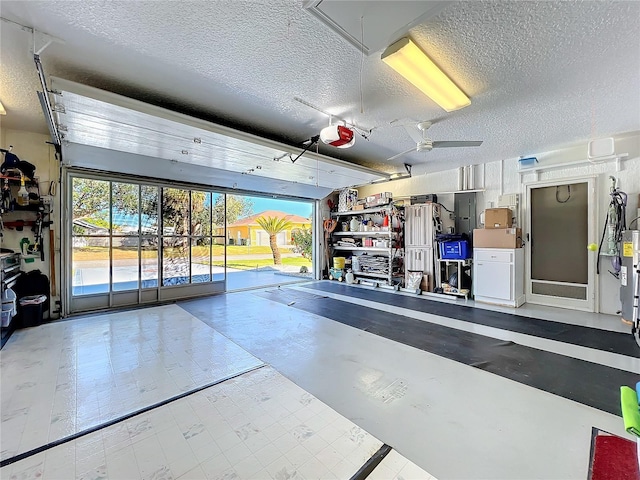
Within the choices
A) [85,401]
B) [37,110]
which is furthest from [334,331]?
[37,110]

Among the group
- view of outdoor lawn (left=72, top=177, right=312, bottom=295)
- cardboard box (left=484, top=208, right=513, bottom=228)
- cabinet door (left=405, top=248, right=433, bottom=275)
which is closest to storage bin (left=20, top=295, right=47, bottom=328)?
view of outdoor lawn (left=72, top=177, right=312, bottom=295)

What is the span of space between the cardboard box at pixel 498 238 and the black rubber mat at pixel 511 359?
91.1 inches

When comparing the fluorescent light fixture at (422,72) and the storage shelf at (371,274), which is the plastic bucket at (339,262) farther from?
the fluorescent light fixture at (422,72)

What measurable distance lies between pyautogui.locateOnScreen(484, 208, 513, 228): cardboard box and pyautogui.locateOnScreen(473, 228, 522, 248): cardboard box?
101mm

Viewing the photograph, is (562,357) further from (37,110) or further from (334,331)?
(37,110)

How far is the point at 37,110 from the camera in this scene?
351cm

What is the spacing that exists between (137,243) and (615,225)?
8389 millimetres

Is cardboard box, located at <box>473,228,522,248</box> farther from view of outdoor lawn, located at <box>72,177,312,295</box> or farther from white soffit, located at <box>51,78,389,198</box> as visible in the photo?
view of outdoor lawn, located at <box>72,177,312,295</box>

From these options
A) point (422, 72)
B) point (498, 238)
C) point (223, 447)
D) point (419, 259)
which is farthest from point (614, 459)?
point (419, 259)

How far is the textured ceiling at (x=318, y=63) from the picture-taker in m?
1.97

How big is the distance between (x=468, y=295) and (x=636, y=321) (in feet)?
8.25

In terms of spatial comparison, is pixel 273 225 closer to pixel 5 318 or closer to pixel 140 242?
pixel 140 242

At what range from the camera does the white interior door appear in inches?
189

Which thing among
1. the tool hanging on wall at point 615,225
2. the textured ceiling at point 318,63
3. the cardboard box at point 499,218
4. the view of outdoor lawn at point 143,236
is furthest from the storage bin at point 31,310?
the tool hanging on wall at point 615,225
